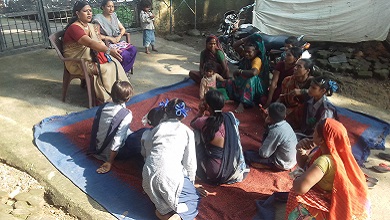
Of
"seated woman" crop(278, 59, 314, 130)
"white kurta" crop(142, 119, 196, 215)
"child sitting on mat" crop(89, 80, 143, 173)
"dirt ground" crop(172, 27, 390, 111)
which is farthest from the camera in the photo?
"dirt ground" crop(172, 27, 390, 111)

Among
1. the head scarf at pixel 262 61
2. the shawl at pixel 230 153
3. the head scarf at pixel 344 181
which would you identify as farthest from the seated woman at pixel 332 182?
the head scarf at pixel 262 61

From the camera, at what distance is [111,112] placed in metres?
3.42

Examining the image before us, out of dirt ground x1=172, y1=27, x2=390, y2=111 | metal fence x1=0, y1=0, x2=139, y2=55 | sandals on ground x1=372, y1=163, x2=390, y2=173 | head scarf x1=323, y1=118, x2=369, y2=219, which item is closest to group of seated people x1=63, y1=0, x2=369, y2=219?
head scarf x1=323, y1=118, x2=369, y2=219

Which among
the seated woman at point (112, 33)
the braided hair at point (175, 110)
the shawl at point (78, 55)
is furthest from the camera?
the seated woman at point (112, 33)

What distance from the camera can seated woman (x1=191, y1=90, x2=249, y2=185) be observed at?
3148 mm

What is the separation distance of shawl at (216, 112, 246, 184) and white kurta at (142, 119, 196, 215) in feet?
1.35

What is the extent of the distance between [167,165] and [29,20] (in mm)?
5169

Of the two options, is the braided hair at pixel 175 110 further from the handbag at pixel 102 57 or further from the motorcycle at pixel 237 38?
the motorcycle at pixel 237 38

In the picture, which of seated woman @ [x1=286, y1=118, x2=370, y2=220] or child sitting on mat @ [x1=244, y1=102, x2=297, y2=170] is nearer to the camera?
seated woman @ [x1=286, y1=118, x2=370, y2=220]

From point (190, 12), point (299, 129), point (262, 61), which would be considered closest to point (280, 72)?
point (262, 61)

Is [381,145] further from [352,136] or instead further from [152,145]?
[152,145]

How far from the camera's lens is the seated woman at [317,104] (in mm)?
3775

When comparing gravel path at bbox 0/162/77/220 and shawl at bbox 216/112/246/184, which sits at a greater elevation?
shawl at bbox 216/112/246/184

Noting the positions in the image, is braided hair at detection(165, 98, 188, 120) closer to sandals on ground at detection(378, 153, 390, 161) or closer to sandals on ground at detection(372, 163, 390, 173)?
sandals on ground at detection(372, 163, 390, 173)
